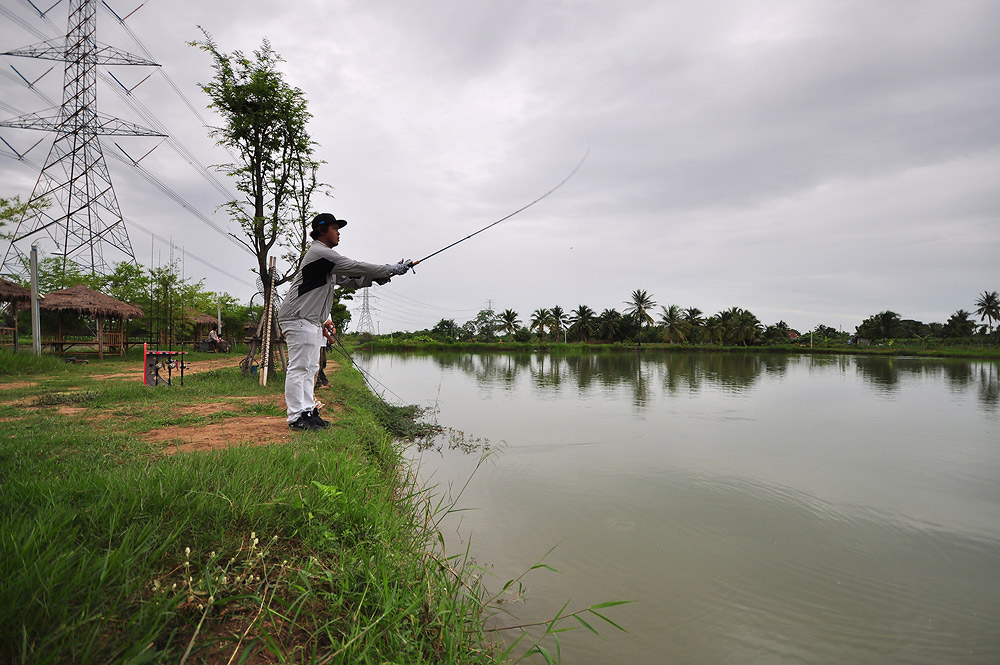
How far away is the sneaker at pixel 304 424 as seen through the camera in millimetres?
4941

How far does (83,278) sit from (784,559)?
29.8 meters

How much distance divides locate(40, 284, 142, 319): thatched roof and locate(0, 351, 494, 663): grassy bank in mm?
17064

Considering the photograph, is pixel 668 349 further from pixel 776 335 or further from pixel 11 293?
pixel 11 293

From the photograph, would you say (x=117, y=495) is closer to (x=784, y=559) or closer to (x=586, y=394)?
(x=784, y=559)

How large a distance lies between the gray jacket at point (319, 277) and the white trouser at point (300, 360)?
101 mm

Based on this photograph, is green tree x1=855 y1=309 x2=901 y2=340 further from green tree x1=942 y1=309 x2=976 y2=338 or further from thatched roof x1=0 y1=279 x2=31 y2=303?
thatched roof x1=0 y1=279 x2=31 y2=303

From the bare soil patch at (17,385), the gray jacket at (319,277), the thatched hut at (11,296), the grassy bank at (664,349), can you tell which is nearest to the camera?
the gray jacket at (319,277)

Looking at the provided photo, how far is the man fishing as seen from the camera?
187 inches

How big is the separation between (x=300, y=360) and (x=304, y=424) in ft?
2.17

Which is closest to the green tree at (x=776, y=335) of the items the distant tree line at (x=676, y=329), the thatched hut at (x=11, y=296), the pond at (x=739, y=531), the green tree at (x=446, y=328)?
the distant tree line at (x=676, y=329)

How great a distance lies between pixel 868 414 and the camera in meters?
11.3

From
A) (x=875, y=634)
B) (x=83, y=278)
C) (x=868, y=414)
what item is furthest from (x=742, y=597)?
(x=83, y=278)

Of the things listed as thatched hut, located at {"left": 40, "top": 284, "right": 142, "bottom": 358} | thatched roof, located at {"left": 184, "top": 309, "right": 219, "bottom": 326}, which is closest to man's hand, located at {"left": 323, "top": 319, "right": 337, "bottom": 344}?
thatched hut, located at {"left": 40, "top": 284, "right": 142, "bottom": 358}

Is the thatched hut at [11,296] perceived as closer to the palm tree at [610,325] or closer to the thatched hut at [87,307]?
the thatched hut at [87,307]
